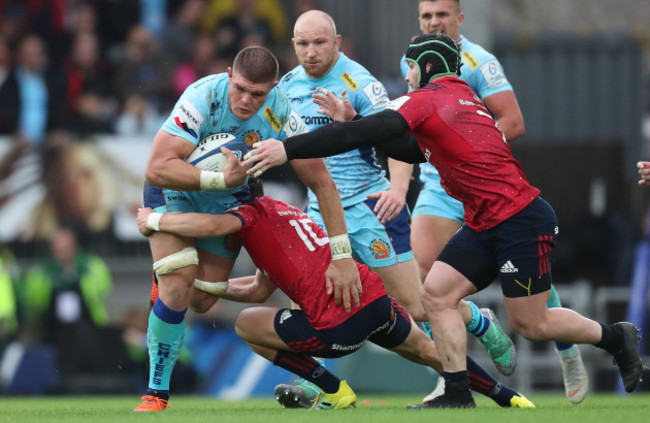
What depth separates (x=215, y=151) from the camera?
7641 mm

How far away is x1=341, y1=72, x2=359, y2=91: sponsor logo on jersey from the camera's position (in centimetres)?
897

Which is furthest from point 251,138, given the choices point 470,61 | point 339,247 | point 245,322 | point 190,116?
point 470,61

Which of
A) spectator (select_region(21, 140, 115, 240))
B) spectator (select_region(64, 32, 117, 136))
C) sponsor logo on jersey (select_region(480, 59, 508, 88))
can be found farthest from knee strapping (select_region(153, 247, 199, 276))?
spectator (select_region(64, 32, 117, 136))

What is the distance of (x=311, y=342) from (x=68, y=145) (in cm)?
759

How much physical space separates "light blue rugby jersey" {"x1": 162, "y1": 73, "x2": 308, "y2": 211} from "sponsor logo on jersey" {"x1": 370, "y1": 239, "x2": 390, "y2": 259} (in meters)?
1.35

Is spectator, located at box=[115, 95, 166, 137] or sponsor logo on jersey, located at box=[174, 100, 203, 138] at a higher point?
sponsor logo on jersey, located at box=[174, 100, 203, 138]

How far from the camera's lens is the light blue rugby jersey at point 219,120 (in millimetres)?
7555

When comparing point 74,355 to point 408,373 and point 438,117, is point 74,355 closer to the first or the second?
point 408,373

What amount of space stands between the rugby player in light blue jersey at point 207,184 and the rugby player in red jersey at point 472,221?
0.52 m

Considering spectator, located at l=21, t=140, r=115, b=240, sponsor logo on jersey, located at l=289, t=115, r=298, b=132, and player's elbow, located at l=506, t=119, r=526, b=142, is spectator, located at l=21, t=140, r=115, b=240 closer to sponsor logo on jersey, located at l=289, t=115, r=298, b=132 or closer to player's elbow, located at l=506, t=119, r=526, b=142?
player's elbow, located at l=506, t=119, r=526, b=142

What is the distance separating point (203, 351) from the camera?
13.4 metres

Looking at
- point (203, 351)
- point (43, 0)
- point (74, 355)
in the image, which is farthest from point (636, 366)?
point (43, 0)

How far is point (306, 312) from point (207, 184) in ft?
3.55

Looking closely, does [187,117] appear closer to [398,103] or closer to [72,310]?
[398,103]
